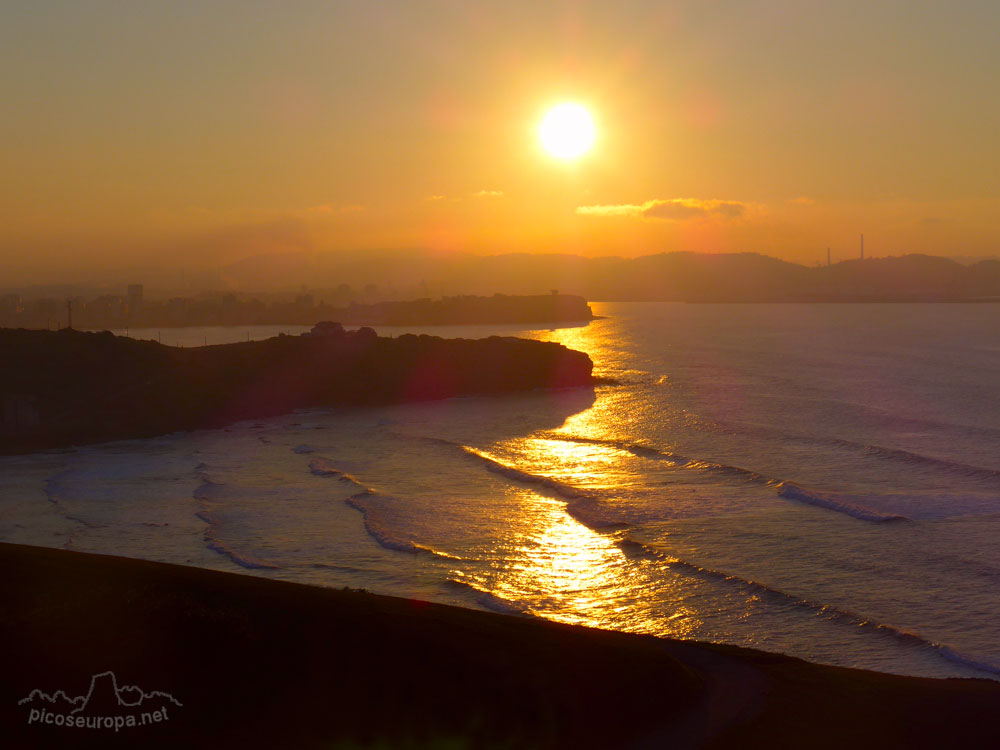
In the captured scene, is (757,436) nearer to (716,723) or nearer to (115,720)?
(716,723)

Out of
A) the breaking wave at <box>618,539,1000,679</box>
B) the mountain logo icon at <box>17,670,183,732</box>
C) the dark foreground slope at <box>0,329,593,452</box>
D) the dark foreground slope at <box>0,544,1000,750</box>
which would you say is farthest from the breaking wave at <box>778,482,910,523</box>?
the dark foreground slope at <box>0,329,593,452</box>

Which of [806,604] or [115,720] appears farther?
[806,604]

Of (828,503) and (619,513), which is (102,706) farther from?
(828,503)

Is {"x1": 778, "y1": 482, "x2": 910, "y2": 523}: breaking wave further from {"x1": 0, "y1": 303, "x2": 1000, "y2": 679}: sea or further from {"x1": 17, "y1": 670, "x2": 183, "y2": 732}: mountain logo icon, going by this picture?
{"x1": 17, "y1": 670, "x2": 183, "y2": 732}: mountain logo icon

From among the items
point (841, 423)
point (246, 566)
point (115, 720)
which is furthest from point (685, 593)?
point (841, 423)

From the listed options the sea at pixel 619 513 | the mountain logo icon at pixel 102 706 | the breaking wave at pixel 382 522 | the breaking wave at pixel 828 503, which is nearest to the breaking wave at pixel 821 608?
the sea at pixel 619 513

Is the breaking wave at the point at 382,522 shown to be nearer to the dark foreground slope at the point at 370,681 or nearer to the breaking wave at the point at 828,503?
the dark foreground slope at the point at 370,681

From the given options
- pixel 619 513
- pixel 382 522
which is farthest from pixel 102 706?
pixel 619 513

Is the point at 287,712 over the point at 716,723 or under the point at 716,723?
over
